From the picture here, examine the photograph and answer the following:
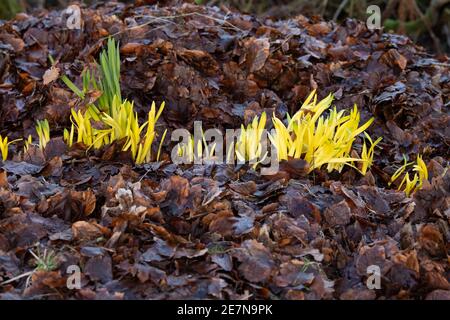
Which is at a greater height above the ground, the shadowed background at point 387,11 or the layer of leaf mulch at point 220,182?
the layer of leaf mulch at point 220,182

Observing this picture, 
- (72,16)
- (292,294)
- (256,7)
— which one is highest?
(72,16)

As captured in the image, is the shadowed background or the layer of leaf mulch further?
the shadowed background

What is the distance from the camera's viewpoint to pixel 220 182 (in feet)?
8.04

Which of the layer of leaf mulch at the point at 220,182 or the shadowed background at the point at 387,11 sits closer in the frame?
the layer of leaf mulch at the point at 220,182

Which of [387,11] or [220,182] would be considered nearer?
[220,182]

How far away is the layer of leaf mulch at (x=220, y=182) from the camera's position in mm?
2004

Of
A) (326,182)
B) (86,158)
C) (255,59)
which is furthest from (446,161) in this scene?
(86,158)

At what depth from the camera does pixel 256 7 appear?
20.5 ft

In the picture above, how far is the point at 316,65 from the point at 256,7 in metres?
3.08

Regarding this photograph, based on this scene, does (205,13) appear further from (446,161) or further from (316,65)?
(446,161)

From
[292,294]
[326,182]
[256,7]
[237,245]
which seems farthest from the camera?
[256,7]

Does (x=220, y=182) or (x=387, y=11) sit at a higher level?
(x=220, y=182)

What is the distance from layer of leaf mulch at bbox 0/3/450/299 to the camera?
2004 millimetres

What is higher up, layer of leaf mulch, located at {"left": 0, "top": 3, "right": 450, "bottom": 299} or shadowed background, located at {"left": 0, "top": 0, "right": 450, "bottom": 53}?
layer of leaf mulch, located at {"left": 0, "top": 3, "right": 450, "bottom": 299}
